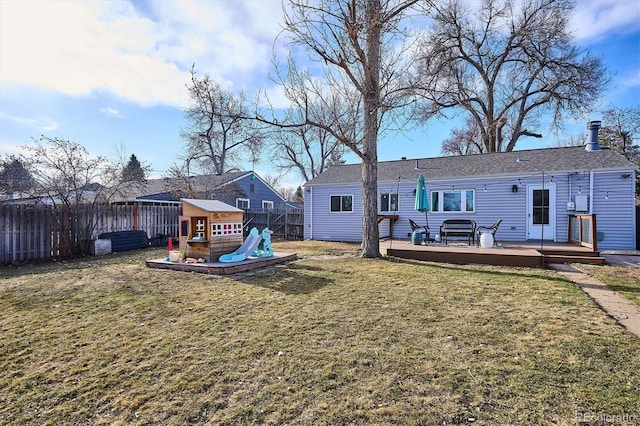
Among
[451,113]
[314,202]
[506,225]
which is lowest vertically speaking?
[506,225]

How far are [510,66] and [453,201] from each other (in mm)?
13273

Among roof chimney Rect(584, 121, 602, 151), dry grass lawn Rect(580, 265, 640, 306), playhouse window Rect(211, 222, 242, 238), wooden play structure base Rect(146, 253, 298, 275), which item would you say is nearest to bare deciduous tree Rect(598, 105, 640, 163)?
roof chimney Rect(584, 121, 602, 151)

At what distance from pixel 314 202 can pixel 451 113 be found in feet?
39.9

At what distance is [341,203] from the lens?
14953mm

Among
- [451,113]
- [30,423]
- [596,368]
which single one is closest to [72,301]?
[30,423]

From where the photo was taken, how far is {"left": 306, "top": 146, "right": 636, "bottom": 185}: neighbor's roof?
11203 mm

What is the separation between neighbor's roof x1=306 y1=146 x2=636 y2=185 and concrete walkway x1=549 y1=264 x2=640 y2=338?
6240 mm

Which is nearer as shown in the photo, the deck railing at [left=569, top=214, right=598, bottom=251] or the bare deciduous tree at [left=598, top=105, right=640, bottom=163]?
the deck railing at [left=569, top=214, right=598, bottom=251]

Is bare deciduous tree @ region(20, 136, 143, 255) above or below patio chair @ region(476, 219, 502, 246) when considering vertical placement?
above

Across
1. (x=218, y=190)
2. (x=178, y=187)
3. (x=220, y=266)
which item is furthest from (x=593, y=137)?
(x=178, y=187)

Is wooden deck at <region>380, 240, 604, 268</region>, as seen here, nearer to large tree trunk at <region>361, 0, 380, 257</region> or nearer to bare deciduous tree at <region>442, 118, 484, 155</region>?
large tree trunk at <region>361, 0, 380, 257</region>

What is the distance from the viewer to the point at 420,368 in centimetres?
271

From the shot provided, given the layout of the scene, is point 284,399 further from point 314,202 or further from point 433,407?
point 314,202

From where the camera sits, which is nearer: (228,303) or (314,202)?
(228,303)
